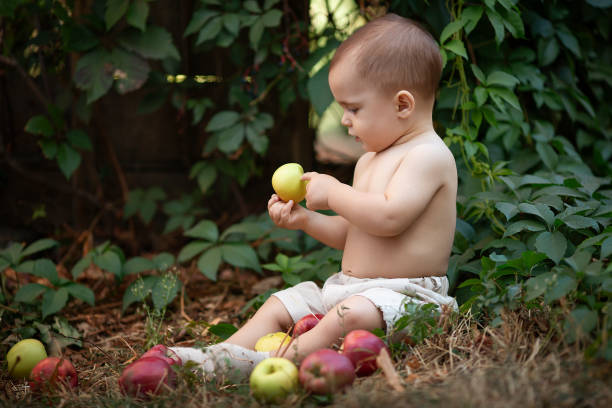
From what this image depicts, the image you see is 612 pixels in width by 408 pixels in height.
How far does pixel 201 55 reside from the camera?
346cm

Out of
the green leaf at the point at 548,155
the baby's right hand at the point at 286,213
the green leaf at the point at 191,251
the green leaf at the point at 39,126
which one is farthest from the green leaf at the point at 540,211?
the green leaf at the point at 39,126

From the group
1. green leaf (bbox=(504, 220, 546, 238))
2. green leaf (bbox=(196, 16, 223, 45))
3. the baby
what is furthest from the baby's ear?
green leaf (bbox=(196, 16, 223, 45))

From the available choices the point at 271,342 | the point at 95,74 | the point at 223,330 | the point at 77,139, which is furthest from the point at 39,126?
the point at 271,342

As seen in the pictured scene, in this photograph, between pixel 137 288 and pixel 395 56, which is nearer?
pixel 395 56

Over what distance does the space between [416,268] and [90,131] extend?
95.8 inches

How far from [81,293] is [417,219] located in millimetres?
1434

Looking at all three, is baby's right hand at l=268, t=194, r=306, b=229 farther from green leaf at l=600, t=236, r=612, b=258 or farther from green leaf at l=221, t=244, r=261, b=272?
green leaf at l=600, t=236, r=612, b=258

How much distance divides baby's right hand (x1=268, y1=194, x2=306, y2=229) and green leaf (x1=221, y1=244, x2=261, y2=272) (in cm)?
52

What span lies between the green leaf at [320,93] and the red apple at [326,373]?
1.34m

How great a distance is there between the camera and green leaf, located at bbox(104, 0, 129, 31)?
268 centimetres

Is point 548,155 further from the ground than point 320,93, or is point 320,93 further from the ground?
point 320,93

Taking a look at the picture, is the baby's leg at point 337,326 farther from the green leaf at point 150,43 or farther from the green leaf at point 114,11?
the green leaf at point 114,11

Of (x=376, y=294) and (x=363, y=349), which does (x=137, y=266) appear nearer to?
(x=376, y=294)

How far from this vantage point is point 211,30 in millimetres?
2756
